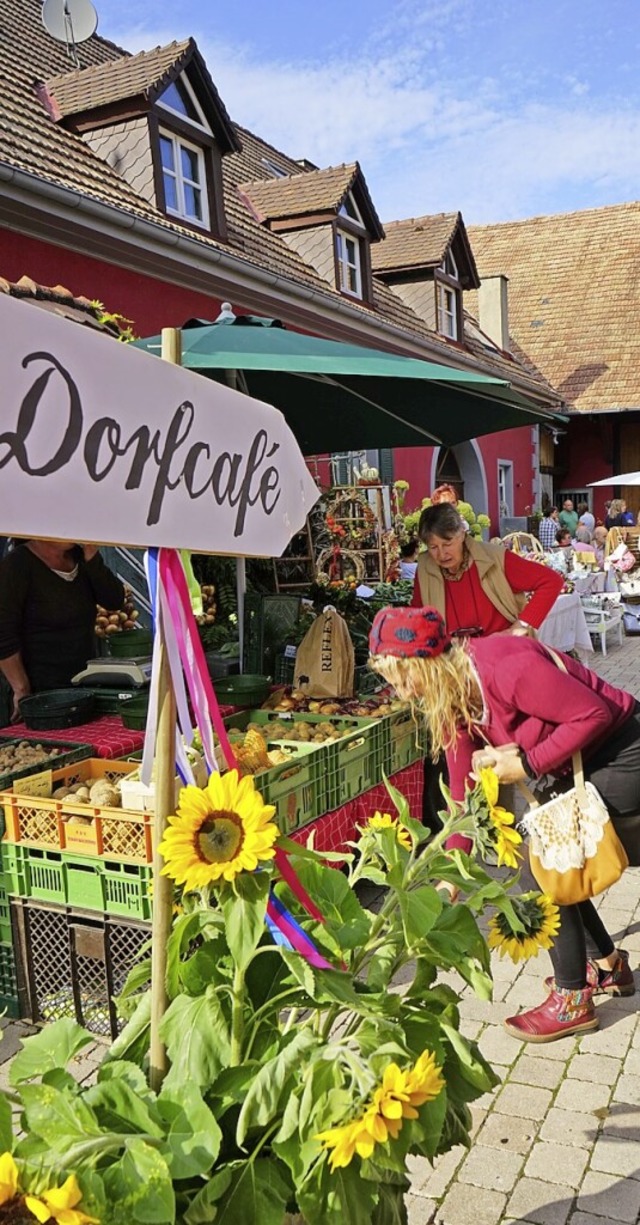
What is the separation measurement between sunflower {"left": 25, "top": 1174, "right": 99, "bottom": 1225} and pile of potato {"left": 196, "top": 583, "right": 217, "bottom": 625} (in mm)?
4883

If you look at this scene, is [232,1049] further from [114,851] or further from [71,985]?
[71,985]

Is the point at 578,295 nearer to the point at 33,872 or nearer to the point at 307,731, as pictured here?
the point at 307,731

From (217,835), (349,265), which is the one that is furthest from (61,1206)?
(349,265)

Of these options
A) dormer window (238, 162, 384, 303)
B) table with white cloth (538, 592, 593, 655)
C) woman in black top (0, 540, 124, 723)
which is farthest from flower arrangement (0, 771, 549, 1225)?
dormer window (238, 162, 384, 303)

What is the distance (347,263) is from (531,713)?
11666mm

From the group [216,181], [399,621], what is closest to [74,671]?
[399,621]

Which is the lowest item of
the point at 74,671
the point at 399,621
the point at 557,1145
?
the point at 557,1145

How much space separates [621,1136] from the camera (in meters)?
2.56

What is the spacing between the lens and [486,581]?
417 cm

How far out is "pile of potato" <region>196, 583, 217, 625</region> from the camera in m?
5.93

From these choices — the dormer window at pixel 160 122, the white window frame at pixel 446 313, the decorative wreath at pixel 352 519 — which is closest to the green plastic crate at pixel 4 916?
the decorative wreath at pixel 352 519

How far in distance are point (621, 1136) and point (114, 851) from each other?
1.68m

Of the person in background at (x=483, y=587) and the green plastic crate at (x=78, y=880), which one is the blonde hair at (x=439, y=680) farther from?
the person in background at (x=483, y=587)

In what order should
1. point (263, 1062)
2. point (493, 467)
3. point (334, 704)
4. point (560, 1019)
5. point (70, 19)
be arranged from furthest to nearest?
point (493, 467) → point (70, 19) → point (334, 704) → point (560, 1019) → point (263, 1062)
